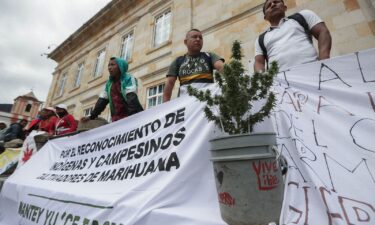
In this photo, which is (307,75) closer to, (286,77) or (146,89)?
(286,77)

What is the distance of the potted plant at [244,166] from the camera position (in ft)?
3.25

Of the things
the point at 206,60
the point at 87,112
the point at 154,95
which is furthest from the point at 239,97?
the point at 87,112

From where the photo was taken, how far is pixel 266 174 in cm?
101

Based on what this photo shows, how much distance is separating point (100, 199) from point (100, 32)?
1294cm

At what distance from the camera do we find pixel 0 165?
4793 millimetres

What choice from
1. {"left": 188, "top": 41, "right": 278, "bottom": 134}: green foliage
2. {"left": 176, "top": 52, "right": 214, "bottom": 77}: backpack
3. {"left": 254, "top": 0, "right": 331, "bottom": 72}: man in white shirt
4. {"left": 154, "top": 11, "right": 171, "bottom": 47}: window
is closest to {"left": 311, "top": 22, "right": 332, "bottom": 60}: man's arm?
{"left": 254, "top": 0, "right": 331, "bottom": 72}: man in white shirt

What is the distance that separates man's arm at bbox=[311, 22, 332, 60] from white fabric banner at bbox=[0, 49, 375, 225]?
40cm

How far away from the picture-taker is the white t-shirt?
1901 mm

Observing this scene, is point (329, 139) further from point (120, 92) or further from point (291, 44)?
point (120, 92)

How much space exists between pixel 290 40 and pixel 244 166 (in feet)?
5.05

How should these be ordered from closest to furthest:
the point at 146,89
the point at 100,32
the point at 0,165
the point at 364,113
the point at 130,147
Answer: the point at 364,113
the point at 130,147
the point at 0,165
the point at 146,89
the point at 100,32

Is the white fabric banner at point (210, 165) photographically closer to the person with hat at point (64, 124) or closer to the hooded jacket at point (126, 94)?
the hooded jacket at point (126, 94)

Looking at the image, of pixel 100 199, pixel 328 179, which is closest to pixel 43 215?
pixel 100 199

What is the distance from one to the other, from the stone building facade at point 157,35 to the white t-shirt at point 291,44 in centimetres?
235
